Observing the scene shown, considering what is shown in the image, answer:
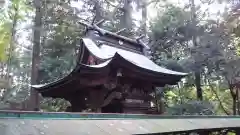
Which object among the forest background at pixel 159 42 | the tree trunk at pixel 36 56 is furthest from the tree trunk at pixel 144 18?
the tree trunk at pixel 36 56

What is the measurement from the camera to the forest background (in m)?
12.7

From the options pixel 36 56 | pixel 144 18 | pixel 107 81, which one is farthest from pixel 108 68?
pixel 144 18

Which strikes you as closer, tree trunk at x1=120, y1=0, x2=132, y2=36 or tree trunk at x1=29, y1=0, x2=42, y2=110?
tree trunk at x1=29, y1=0, x2=42, y2=110

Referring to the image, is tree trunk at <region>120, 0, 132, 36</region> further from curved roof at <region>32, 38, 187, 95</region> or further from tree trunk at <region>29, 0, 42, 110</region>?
curved roof at <region>32, 38, 187, 95</region>

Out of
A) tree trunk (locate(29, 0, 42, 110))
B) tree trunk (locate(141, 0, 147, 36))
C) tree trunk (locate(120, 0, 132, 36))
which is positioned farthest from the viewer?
tree trunk (locate(120, 0, 132, 36))

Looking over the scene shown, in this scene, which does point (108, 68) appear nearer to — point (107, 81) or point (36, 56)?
point (107, 81)

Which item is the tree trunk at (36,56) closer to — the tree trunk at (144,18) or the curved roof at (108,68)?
the curved roof at (108,68)

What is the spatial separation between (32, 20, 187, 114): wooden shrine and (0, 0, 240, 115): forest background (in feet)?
12.6

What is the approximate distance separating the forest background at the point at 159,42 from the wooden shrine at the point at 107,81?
384 cm

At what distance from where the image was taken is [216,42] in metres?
A: 13.1

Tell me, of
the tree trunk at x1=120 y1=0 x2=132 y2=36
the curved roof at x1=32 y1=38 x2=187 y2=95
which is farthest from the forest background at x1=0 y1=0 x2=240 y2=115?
the curved roof at x1=32 y1=38 x2=187 y2=95

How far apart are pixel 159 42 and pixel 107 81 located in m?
7.87

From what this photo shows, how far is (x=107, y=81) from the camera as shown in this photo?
7234 mm

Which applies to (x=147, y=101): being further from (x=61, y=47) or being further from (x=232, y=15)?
(x=61, y=47)
